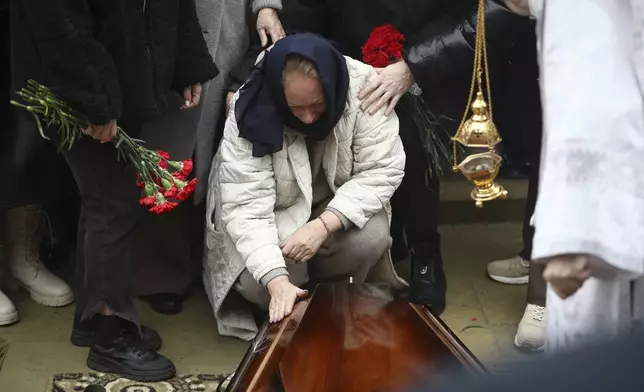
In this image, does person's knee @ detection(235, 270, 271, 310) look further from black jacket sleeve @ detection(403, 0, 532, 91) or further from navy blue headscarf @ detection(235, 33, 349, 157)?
black jacket sleeve @ detection(403, 0, 532, 91)

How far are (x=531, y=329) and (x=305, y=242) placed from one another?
0.76 meters

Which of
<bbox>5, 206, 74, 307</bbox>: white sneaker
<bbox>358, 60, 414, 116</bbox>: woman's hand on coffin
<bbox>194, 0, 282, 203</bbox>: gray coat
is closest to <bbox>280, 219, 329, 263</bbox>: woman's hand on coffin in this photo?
<bbox>358, 60, 414, 116</bbox>: woman's hand on coffin

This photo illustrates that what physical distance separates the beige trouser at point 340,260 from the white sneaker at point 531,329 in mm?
476

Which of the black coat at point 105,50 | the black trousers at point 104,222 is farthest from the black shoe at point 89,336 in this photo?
the black coat at point 105,50

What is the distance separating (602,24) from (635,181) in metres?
0.25

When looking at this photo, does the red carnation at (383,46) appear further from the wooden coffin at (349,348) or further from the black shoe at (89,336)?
the black shoe at (89,336)

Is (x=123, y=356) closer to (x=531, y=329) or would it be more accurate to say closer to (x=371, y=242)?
(x=371, y=242)

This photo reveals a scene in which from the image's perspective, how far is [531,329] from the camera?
3062 mm

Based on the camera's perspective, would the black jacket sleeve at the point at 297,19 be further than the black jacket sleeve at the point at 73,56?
Yes

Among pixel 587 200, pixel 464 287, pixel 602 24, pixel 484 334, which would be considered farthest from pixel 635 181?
pixel 464 287

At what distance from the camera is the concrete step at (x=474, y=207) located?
3.92 m

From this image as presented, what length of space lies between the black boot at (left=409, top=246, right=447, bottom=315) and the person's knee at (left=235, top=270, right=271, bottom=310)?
0.56m

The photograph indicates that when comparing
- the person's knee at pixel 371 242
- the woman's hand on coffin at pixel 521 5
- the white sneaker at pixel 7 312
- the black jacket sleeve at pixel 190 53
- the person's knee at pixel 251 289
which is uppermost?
the woman's hand on coffin at pixel 521 5

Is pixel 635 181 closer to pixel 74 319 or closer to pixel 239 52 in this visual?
pixel 239 52
